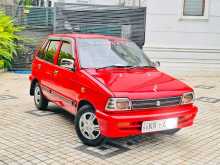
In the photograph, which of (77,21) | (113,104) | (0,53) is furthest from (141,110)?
(77,21)

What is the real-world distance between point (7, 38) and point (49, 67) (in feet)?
21.0

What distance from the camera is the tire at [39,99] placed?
24.6ft

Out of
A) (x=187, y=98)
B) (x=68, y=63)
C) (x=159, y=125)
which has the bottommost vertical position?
(x=159, y=125)

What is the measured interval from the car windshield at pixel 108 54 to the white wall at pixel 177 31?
7295 mm

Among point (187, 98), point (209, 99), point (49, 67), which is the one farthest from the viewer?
point (209, 99)

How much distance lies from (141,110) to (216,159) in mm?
1263

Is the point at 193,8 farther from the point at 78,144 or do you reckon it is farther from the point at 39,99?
the point at 78,144

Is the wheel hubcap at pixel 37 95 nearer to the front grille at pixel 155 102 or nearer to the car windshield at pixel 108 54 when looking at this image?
the car windshield at pixel 108 54

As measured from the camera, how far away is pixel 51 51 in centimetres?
705

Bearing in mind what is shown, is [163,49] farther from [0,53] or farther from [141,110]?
[141,110]

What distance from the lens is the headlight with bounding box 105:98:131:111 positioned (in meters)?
4.95

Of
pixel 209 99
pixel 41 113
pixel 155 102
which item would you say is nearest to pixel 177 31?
pixel 209 99

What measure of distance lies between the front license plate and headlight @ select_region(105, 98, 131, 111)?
363 mm

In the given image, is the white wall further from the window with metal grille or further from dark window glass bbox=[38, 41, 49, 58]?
dark window glass bbox=[38, 41, 49, 58]
